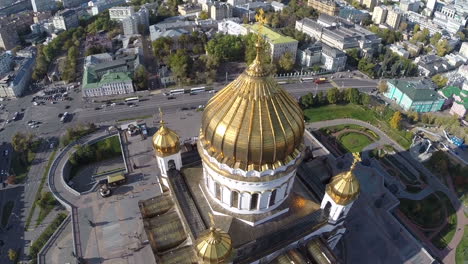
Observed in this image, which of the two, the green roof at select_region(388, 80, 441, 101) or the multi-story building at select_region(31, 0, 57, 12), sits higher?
the multi-story building at select_region(31, 0, 57, 12)

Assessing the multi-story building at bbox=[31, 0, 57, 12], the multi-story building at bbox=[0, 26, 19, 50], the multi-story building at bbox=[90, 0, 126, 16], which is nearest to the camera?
the multi-story building at bbox=[0, 26, 19, 50]

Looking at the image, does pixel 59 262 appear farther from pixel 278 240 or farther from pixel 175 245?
pixel 278 240

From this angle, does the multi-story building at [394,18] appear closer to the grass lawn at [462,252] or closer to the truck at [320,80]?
the truck at [320,80]

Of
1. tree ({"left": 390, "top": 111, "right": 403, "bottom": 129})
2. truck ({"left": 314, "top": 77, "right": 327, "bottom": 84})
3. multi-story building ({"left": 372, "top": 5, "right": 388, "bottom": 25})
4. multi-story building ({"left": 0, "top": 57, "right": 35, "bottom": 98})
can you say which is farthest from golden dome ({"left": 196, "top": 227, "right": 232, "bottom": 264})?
multi-story building ({"left": 372, "top": 5, "right": 388, "bottom": 25})

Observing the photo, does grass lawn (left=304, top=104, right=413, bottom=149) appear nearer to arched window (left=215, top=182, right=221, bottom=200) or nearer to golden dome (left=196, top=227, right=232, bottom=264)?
arched window (left=215, top=182, right=221, bottom=200)

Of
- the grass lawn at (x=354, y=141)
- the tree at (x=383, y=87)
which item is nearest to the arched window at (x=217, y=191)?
→ the grass lawn at (x=354, y=141)

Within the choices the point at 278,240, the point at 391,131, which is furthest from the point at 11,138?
the point at 391,131

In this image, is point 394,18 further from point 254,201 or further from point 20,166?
point 20,166
